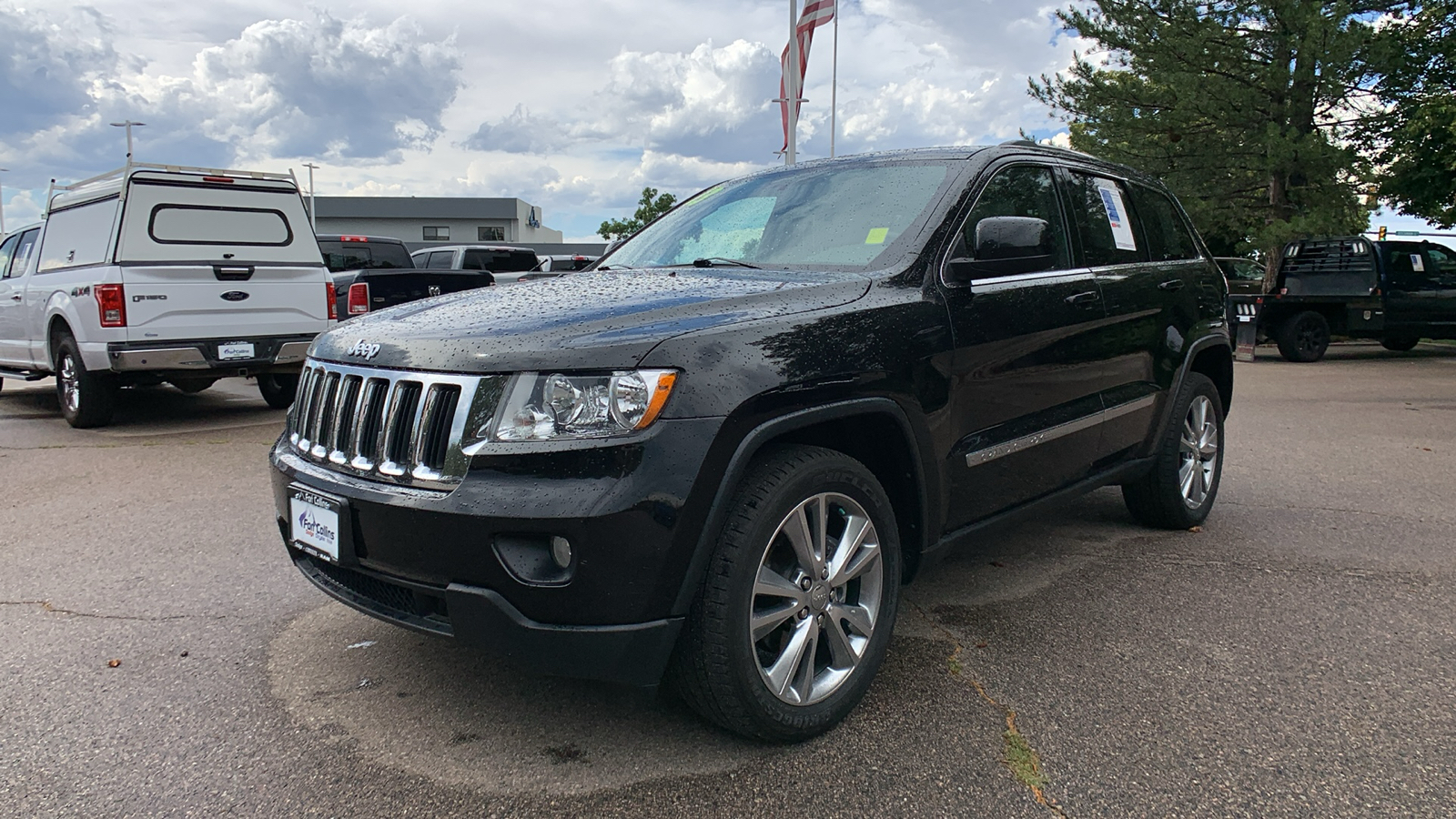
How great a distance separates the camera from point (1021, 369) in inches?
139

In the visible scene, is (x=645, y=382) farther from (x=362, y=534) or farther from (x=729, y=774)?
(x=729, y=774)

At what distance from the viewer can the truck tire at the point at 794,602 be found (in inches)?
98.9

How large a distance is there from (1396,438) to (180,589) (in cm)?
841

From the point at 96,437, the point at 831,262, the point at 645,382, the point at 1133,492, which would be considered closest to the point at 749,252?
the point at 831,262

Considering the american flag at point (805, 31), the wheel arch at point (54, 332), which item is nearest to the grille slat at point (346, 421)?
the wheel arch at point (54, 332)

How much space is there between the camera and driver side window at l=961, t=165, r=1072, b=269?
356 centimetres

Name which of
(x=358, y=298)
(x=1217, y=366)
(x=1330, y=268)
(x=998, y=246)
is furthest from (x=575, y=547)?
(x=1330, y=268)

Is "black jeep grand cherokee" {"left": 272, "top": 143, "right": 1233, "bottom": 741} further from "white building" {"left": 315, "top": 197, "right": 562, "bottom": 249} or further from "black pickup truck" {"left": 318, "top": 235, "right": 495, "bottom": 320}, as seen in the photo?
"white building" {"left": 315, "top": 197, "right": 562, "bottom": 249}

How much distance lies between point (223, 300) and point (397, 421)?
6.67 meters

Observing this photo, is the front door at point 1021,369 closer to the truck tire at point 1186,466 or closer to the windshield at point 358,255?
the truck tire at point 1186,466

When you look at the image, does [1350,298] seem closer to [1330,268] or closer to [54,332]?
[1330,268]

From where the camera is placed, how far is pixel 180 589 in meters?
4.12

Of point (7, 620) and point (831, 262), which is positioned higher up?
point (831, 262)

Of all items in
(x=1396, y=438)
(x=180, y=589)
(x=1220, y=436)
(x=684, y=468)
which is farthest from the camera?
(x=1396, y=438)
